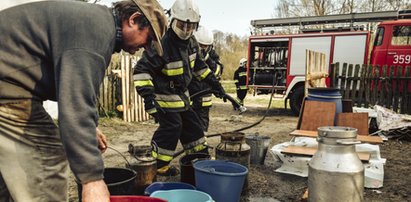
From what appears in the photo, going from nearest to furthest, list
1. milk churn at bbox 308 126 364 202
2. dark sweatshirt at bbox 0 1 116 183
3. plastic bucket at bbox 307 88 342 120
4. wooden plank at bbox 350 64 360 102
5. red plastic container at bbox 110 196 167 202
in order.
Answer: dark sweatshirt at bbox 0 1 116 183, red plastic container at bbox 110 196 167 202, milk churn at bbox 308 126 364 202, plastic bucket at bbox 307 88 342 120, wooden plank at bbox 350 64 360 102

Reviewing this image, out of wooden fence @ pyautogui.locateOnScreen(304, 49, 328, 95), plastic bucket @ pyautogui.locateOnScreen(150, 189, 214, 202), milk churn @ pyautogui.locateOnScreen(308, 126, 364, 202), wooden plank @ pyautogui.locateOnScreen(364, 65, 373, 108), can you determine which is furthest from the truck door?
plastic bucket @ pyautogui.locateOnScreen(150, 189, 214, 202)

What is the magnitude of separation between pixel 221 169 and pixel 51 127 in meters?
1.85

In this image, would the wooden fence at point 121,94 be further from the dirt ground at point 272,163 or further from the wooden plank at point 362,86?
the wooden plank at point 362,86

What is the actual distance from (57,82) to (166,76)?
92.3 inches

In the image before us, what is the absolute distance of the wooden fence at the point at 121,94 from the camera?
26.1ft

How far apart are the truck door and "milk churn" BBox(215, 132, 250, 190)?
6994mm

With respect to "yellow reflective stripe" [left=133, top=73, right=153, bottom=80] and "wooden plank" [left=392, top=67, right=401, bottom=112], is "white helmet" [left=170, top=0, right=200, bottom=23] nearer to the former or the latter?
"yellow reflective stripe" [left=133, top=73, right=153, bottom=80]

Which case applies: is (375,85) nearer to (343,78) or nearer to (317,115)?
(343,78)

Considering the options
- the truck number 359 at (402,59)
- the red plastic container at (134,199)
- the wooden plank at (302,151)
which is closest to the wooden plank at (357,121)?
the wooden plank at (302,151)

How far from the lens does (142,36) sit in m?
1.71

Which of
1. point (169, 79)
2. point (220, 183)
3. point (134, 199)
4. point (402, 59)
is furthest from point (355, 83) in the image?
point (134, 199)

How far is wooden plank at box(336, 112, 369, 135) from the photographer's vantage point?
14.9 feet

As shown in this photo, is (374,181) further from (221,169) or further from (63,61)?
(63,61)

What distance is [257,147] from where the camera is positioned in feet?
15.0
